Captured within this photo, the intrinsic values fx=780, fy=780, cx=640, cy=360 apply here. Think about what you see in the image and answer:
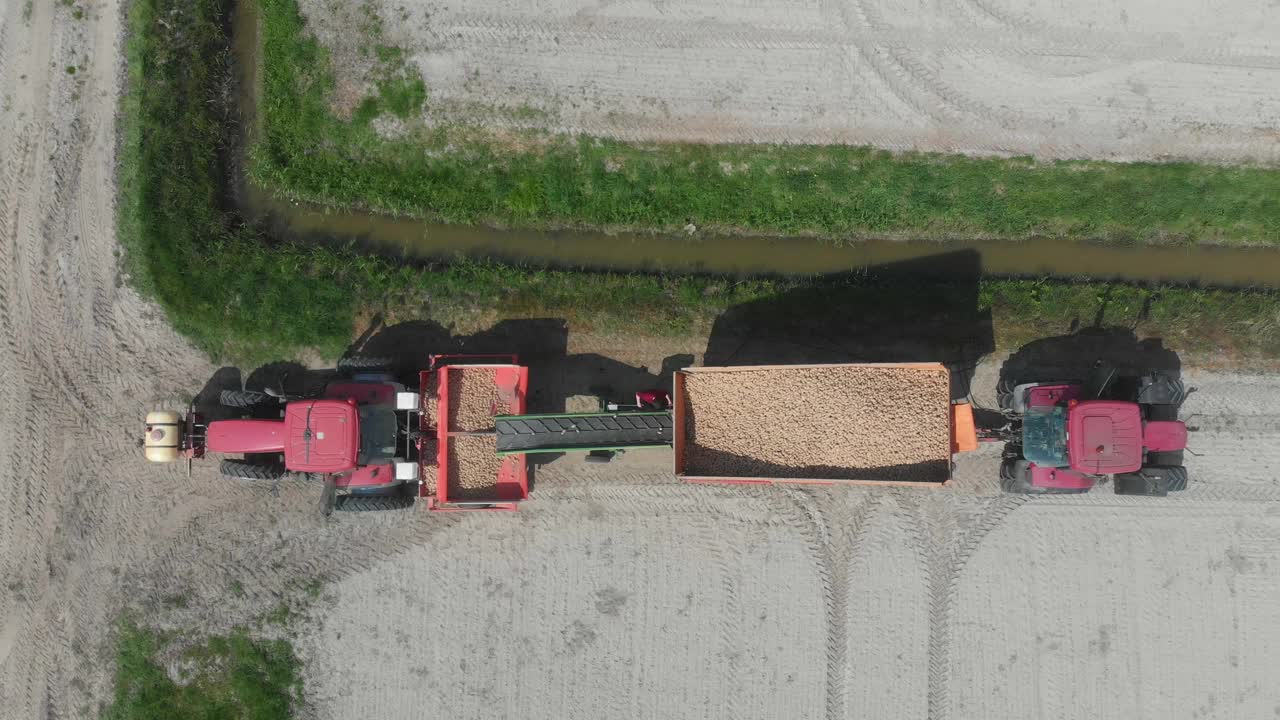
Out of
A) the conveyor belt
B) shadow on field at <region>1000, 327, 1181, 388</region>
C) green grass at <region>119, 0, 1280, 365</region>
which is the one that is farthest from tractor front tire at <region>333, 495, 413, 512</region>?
shadow on field at <region>1000, 327, 1181, 388</region>

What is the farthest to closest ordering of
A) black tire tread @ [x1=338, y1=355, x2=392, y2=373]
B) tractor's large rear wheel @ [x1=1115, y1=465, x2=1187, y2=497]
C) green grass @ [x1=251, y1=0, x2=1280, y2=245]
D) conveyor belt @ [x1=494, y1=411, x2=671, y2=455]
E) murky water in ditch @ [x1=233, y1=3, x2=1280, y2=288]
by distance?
1. murky water in ditch @ [x1=233, y1=3, x2=1280, y2=288]
2. green grass @ [x1=251, y1=0, x2=1280, y2=245]
3. black tire tread @ [x1=338, y1=355, x2=392, y2=373]
4. tractor's large rear wheel @ [x1=1115, y1=465, x2=1187, y2=497]
5. conveyor belt @ [x1=494, y1=411, x2=671, y2=455]

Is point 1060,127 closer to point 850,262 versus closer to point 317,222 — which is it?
point 850,262

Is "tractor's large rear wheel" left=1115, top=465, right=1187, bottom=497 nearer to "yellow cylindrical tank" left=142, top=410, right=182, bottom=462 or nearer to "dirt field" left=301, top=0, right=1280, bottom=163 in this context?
"dirt field" left=301, top=0, right=1280, bottom=163

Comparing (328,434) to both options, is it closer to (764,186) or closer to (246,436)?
(246,436)

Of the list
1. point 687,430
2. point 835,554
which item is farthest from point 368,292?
point 835,554

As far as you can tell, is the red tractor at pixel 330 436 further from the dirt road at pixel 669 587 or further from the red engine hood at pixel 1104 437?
the red engine hood at pixel 1104 437
